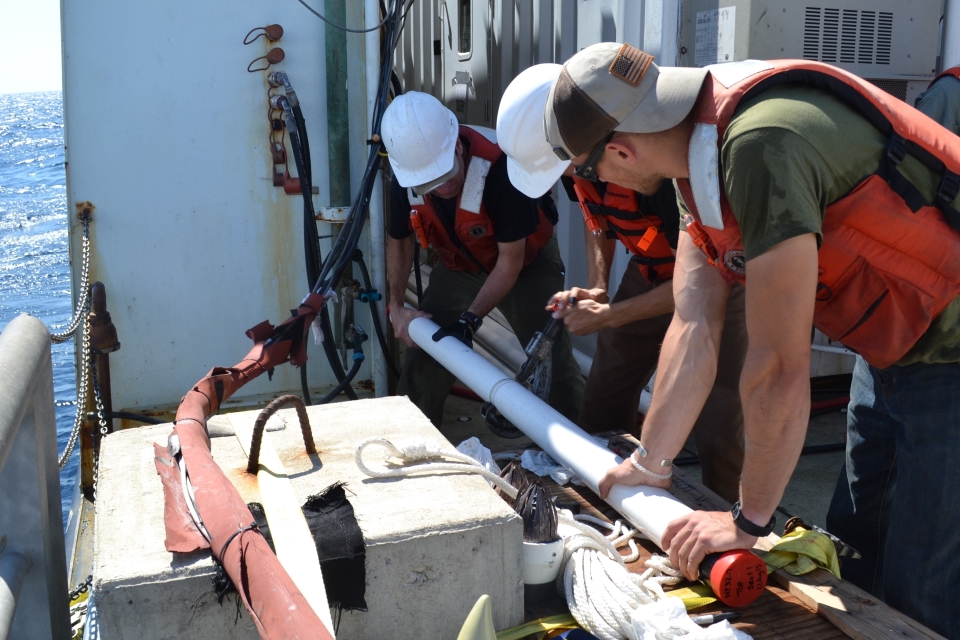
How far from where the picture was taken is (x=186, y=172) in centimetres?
438

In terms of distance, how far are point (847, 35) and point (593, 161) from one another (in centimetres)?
265

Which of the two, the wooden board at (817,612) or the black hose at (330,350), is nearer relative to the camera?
the wooden board at (817,612)

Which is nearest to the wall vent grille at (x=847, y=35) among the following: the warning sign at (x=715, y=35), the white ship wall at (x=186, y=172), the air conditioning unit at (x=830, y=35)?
the air conditioning unit at (x=830, y=35)

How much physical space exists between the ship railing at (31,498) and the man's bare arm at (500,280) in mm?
2349

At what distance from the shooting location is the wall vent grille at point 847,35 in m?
3.83

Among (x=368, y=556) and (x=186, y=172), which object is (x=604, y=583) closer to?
(x=368, y=556)

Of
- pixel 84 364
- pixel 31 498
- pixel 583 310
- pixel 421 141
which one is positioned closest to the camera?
pixel 31 498

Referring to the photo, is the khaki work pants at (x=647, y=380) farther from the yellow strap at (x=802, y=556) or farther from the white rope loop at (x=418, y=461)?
the white rope loop at (x=418, y=461)

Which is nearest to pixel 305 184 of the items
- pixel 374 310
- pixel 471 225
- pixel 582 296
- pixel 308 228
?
pixel 308 228

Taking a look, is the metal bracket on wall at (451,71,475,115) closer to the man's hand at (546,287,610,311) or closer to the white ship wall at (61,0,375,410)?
the white ship wall at (61,0,375,410)

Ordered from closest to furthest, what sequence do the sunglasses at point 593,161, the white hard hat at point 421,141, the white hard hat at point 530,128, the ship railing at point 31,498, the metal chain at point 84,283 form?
the ship railing at point 31,498, the sunglasses at point 593,161, the white hard hat at point 530,128, the white hard hat at point 421,141, the metal chain at point 84,283

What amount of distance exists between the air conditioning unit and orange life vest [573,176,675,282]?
1.05 m

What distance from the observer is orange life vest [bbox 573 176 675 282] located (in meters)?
3.08

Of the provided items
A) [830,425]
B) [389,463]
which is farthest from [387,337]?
[389,463]
